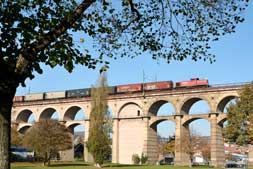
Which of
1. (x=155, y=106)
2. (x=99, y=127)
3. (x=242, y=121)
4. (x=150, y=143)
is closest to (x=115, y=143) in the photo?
(x=150, y=143)

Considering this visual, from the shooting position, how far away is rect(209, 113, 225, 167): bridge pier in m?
67.1

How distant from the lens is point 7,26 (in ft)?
23.8

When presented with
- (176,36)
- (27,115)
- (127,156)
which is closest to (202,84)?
(127,156)

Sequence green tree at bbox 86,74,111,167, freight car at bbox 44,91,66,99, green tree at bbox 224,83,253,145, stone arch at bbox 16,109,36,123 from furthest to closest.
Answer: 1. stone arch at bbox 16,109,36,123
2. freight car at bbox 44,91,66,99
3. green tree at bbox 86,74,111,167
4. green tree at bbox 224,83,253,145

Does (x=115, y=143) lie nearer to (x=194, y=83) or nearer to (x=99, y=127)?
(x=194, y=83)

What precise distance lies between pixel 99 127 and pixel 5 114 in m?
48.2

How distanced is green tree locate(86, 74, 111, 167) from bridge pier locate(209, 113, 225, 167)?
19.6 metres

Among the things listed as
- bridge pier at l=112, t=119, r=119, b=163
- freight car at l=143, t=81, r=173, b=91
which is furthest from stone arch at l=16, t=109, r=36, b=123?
freight car at l=143, t=81, r=173, b=91

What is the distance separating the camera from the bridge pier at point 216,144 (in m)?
67.1

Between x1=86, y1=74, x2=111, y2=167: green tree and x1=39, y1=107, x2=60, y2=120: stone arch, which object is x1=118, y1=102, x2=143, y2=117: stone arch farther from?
x1=86, y1=74, x2=111, y2=167: green tree

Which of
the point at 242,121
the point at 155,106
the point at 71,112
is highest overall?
the point at 71,112

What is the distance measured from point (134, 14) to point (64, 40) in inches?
59.4

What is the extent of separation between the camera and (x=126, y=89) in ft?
270

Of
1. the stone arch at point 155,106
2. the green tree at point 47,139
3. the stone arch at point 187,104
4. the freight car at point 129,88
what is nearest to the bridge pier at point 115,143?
the freight car at point 129,88
